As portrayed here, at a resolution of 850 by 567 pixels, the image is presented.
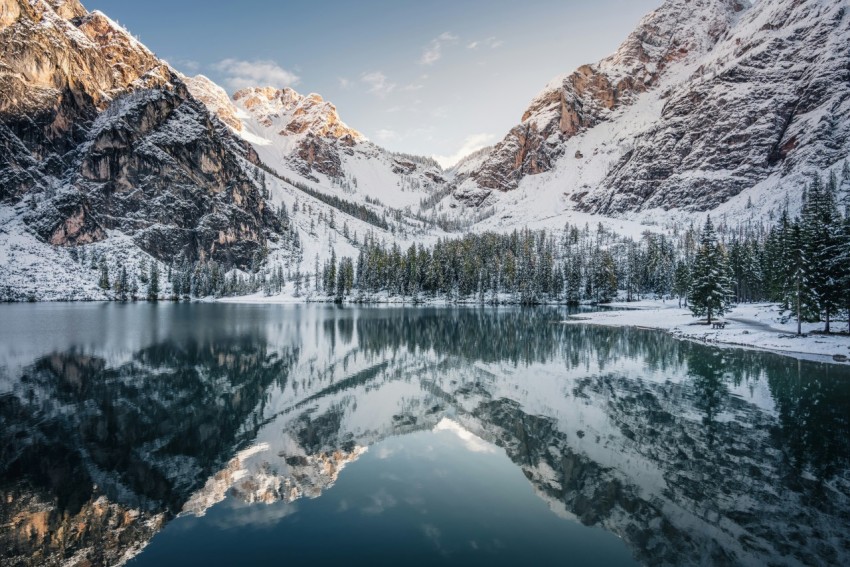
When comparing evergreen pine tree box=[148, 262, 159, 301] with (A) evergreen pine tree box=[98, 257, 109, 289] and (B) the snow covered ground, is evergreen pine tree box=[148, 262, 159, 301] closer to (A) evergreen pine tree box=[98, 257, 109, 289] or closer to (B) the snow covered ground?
(A) evergreen pine tree box=[98, 257, 109, 289]

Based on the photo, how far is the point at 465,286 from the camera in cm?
15125

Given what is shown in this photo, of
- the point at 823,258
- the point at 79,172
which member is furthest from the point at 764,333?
the point at 79,172

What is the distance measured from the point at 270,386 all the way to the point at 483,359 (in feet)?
61.5

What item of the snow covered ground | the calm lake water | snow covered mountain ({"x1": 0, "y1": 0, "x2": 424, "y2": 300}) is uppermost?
snow covered mountain ({"x1": 0, "y1": 0, "x2": 424, "y2": 300})

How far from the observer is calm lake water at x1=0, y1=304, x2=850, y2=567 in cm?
1083

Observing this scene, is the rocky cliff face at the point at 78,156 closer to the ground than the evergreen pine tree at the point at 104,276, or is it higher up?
higher up

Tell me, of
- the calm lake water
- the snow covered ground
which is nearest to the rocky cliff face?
the calm lake water

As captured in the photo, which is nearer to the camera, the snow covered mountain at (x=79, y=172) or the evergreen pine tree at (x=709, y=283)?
the evergreen pine tree at (x=709, y=283)

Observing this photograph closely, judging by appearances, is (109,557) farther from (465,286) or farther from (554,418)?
(465,286)

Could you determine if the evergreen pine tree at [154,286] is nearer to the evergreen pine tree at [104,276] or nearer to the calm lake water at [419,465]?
the evergreen pine tree at [104,276]

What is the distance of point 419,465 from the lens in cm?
1658

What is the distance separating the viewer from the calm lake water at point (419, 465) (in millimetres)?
10828

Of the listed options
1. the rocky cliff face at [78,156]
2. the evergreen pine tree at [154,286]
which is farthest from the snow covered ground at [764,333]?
the rocky cliff face at [78,156]

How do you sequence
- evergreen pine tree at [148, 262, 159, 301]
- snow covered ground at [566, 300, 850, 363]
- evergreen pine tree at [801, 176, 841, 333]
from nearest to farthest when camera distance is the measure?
1. snow covered ground at [566, 300, 850, 363]
2. evergreen pine tree at [801, 176, 841, 333]
3. evergreen pine tree at [148, 262, 159, 301]
